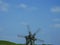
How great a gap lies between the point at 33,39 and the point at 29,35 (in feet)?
11.9

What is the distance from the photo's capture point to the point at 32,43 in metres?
170

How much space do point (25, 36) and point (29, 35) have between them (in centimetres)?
248

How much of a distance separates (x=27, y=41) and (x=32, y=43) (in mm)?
3203

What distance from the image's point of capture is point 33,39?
559ft

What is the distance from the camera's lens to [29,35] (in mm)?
168875

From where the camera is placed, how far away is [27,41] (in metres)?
169

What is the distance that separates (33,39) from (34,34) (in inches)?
117

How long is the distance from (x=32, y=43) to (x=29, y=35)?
16.7ft

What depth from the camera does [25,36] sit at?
16950 cm

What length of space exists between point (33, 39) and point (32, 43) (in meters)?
2.42
